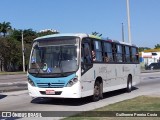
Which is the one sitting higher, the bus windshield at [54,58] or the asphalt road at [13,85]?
the bus windshield at [54,58]

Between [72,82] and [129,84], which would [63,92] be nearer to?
[72,82]

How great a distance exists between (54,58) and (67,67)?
26.6 inches

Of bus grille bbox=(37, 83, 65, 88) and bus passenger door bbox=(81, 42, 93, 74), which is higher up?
bus passenger door bbox=(81, 42, 93, 74)

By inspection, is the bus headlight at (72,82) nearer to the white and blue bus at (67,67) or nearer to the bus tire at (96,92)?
the white and blue bus at (67,67)

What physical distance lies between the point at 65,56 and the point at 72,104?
1920mm

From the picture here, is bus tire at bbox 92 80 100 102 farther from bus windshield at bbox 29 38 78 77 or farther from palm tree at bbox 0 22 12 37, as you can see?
palm tree at bbox 0 22 12 37

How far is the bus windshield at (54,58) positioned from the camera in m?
14.4

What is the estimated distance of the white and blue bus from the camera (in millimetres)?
14234

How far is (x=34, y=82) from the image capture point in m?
14.8

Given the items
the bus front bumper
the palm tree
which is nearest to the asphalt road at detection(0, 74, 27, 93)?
the bus front bumper

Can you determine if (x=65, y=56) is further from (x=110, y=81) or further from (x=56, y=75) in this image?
(x=110, y=81)

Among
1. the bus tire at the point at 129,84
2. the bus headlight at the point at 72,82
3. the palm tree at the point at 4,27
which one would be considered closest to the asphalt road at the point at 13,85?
the bus tire at the point at 129,84

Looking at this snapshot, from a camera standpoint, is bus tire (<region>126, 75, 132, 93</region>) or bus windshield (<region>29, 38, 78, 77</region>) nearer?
bus windshield (<region>29, 38, 78, 77</region>)

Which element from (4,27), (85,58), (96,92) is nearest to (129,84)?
(96,92)
